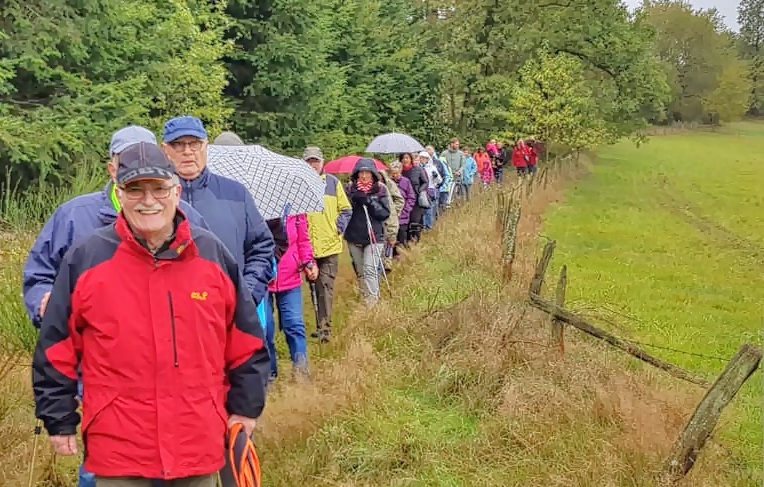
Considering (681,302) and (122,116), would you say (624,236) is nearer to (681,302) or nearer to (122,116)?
(681,302)

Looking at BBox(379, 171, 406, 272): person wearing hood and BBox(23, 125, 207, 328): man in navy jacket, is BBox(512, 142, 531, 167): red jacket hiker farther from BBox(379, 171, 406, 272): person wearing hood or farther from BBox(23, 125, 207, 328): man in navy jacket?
BBox(23, 125, 207, 328): man in navy jacket

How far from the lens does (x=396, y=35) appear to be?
3042 cm

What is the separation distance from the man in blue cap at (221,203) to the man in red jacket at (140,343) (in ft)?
4.48

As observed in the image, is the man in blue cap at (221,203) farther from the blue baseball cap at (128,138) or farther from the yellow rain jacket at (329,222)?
the yellow rain jacket at (329,222)

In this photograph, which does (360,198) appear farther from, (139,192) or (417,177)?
Result: (139,192)

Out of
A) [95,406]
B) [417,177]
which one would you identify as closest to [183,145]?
[95,406]

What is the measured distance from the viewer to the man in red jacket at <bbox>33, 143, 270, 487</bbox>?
118 inches

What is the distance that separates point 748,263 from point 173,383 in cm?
1510

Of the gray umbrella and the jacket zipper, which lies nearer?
the jacket zipper

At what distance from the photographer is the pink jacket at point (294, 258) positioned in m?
6.77

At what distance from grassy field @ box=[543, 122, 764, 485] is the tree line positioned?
15.0 feet

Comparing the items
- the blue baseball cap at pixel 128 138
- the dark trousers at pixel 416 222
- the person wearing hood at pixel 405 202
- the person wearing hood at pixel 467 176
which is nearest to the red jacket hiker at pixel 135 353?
the blue baseball cap at pixel 128 138

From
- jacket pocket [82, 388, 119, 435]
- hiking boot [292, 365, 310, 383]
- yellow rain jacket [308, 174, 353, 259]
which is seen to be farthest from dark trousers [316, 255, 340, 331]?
jacket pocket [82, 388, 119, 435]

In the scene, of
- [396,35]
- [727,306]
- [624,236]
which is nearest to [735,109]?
[396,35]
